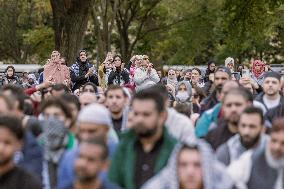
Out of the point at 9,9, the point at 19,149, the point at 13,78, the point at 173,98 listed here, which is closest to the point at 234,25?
the point at 13,78

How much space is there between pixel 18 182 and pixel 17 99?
6.02 feet

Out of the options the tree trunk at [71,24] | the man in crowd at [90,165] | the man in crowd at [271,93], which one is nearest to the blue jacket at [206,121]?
the man in crowd at [271,93]

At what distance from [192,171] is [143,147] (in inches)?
37.7

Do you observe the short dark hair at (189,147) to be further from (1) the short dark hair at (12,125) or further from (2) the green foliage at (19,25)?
(2) the green foliage at (19,25)

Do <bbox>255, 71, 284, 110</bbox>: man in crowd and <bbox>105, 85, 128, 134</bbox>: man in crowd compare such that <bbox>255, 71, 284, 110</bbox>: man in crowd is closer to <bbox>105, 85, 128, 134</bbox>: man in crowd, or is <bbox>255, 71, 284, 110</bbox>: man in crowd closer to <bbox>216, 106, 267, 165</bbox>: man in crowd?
<bbox>105, 85, 128, 134</bbox>: man in crowd

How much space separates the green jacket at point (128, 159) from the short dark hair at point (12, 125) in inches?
35.8

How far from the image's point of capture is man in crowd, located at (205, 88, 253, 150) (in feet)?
26.8

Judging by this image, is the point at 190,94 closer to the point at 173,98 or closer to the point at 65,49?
the point at 173,98

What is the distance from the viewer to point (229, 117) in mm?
8195

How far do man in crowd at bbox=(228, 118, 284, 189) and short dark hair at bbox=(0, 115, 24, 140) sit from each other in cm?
178

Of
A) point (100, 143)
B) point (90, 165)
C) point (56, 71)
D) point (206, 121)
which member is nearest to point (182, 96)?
point (56, 71)

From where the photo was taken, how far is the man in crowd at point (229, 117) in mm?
8164

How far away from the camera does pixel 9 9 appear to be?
4612 centimetres

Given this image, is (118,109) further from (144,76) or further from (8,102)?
(144,76)
